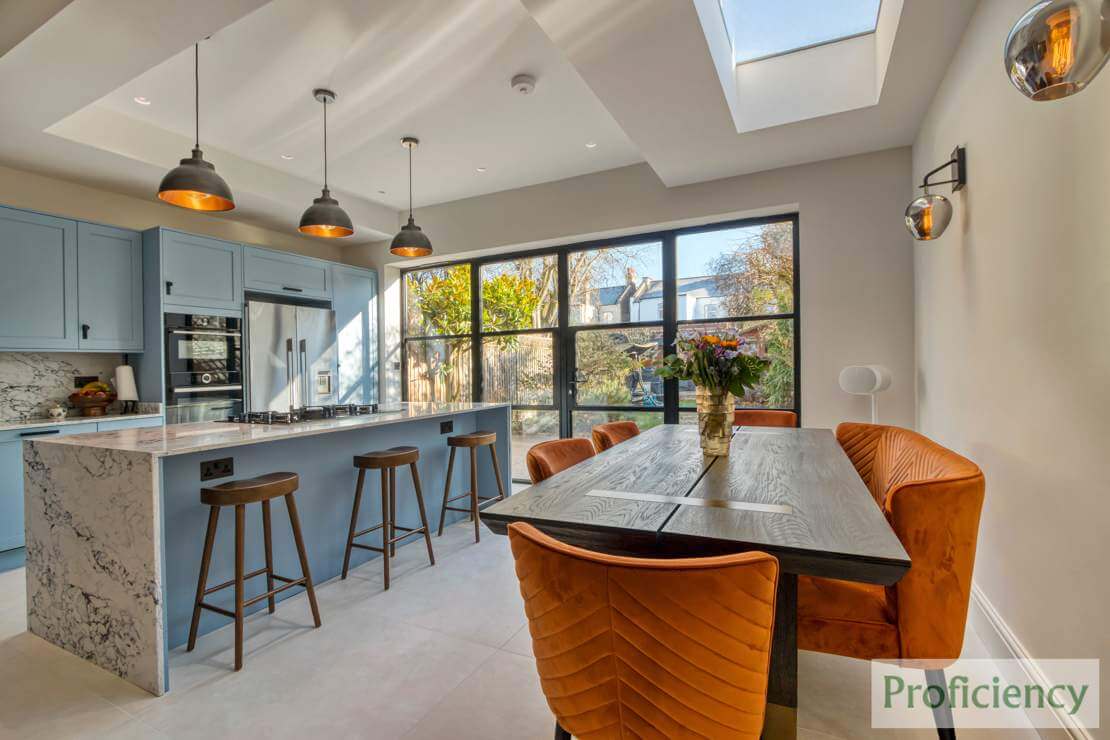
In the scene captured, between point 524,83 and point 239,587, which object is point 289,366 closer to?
point 239,587

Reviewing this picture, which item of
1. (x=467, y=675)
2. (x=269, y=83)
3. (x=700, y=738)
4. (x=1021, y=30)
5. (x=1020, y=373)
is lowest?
(x=467, y=675)

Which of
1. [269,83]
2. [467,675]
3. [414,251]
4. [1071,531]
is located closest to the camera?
[1071,531]

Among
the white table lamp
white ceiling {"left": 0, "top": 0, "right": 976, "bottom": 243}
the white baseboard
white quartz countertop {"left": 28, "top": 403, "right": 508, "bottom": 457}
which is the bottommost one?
the white baseboard

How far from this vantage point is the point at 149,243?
4055 millimetres

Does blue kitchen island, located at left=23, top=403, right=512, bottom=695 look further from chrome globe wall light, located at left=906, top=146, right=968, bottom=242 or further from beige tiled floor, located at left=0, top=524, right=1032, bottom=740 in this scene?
chrome globe wall light, located at left=906, top=146, right=968, bottom=242

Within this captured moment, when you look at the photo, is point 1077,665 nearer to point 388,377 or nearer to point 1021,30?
point 1021,30

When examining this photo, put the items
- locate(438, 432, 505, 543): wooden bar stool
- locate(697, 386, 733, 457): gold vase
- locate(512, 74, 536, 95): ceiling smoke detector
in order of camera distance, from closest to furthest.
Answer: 1. locate(697, 386, 733, 457): gold vase
2. locate(512, 74, 536, 95): ceiling smoke detector
3. locate(438, 432, 505, 543): wooden bar stool

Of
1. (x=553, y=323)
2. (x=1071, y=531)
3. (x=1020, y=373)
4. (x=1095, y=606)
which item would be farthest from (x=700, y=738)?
(x=553, y=323)

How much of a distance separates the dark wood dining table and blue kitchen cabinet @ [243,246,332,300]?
414 centimetres

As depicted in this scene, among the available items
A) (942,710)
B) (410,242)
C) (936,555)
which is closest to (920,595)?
(936,555)

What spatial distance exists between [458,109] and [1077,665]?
394 centimetres

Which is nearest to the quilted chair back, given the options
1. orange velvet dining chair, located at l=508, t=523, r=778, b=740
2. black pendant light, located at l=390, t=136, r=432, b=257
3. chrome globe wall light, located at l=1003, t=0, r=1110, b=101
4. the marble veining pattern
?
orange velvet dining chair, located at l=508, t=523, r=778, b=740

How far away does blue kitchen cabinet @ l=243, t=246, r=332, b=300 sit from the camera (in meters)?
4.69

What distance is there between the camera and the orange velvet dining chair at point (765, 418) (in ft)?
11.3
